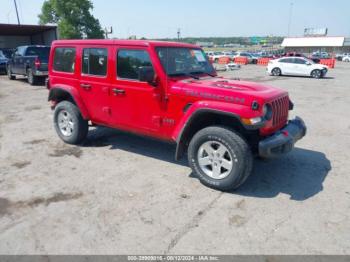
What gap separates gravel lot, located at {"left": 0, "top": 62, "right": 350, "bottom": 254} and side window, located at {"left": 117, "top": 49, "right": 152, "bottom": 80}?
1.47 m

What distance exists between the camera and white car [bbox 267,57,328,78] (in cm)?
2180

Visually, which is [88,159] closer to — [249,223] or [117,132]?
[117,132]

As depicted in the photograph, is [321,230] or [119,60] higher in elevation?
[119,60]

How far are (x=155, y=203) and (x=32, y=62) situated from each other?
43.4ft

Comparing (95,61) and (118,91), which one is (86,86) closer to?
(95,61)

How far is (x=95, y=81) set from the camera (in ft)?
17.5

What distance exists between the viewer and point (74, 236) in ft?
10.6

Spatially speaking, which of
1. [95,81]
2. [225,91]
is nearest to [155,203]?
[225,91]

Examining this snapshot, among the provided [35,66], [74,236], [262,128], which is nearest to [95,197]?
[74,236]

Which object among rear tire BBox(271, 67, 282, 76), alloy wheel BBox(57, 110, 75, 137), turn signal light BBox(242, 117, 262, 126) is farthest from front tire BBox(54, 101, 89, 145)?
rear tire BBox(271, 67, 282, 76)

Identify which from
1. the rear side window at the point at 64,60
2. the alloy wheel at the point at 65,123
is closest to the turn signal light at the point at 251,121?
the rear side window at the point at 64,60

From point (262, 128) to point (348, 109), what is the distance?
24.9 feet

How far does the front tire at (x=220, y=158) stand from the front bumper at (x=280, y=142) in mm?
206

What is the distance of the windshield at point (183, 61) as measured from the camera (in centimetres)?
469
